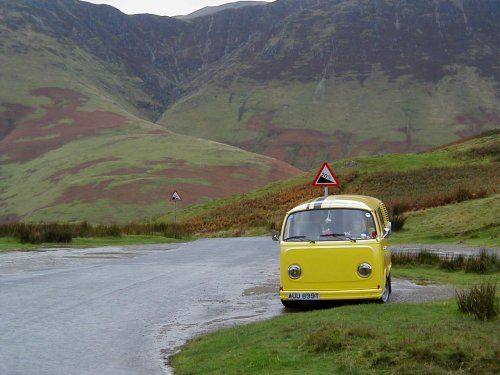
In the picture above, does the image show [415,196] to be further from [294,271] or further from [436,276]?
[294,271]

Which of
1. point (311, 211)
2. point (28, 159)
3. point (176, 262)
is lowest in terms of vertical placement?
point (176, 262)

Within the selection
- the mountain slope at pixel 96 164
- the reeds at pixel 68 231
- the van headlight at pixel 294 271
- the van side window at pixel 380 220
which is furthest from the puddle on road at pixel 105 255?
the mountain slope at pixel 96 164

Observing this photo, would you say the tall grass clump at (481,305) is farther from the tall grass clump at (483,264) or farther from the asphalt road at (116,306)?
the tall grass clump at (483,264)

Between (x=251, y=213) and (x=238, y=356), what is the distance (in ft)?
163

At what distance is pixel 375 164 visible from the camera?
66.9m

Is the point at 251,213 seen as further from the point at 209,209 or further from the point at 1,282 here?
the point at 1,282

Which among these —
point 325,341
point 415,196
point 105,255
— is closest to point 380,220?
point 325,341

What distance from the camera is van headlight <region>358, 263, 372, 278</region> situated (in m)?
13.1

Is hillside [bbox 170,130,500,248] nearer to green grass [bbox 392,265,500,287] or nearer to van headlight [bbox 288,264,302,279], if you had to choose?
green grass [bbox 392,265,500,287]

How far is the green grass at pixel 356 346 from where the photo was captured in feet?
25.9

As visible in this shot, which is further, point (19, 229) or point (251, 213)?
point (251, 213)

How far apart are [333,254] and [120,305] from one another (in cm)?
479

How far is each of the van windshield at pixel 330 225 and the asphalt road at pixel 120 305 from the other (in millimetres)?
1563

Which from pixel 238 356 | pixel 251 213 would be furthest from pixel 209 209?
pixel 238 356
